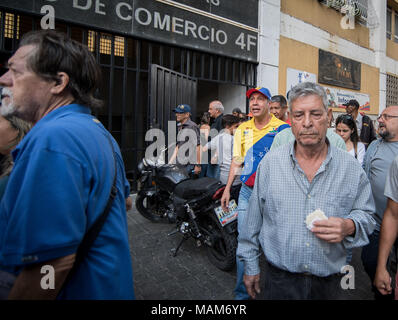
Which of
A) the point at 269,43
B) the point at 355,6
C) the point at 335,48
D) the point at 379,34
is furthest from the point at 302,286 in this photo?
the point at 379,34

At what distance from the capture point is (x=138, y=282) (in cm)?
291

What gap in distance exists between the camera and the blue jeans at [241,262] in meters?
2.48

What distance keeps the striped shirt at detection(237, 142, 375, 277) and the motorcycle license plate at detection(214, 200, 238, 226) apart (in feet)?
4.90

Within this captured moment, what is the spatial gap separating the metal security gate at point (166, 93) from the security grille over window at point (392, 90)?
42.0 feet

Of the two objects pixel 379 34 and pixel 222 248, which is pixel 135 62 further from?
pixel 379 34

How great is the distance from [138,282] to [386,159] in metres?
2.85

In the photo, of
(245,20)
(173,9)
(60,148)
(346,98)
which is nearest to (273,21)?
(245,20)

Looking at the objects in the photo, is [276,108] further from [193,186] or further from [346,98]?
[346,98]

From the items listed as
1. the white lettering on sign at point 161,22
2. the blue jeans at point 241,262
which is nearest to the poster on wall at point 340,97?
the white lettering on sign at point 161,22

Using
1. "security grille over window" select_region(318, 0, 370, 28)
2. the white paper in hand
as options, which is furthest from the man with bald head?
"security grille over window" select_region(318, 0, 370, 28)

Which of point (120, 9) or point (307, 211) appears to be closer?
point (307, 211)

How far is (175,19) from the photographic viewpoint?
673 centimetres

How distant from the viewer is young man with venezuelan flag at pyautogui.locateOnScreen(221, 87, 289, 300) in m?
2.74

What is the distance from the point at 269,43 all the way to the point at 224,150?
6.28 meters
